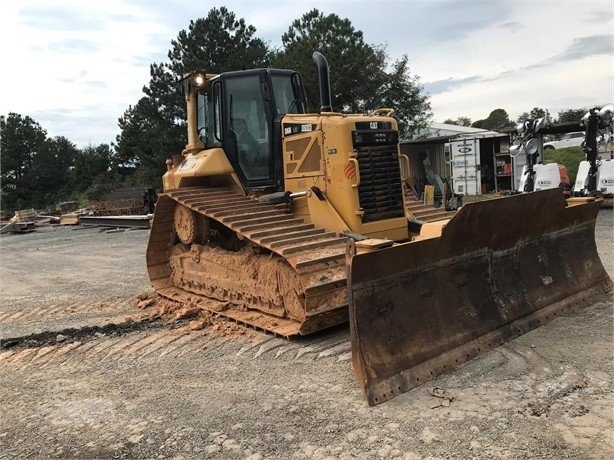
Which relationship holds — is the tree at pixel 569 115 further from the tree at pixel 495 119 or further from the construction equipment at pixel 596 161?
the construction equipment at pixel 596 161

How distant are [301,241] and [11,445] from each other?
2.91 meters

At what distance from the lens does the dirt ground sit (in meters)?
3.09

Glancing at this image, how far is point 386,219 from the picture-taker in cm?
612

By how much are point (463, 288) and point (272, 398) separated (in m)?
1.85

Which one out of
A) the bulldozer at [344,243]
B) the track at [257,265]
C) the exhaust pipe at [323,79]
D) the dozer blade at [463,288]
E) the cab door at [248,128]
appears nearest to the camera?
the dozer blade at [463,288]

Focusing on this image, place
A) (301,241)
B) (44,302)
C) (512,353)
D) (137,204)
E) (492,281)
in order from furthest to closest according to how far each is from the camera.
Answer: (137,204)
(44,302)
(301,241)
(492,281)
(512,353)

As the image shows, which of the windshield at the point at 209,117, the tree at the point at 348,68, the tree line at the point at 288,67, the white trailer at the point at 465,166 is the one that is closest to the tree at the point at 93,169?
the tree line at the point at 288,67

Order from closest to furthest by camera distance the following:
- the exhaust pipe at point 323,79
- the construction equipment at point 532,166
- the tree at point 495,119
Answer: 1. the exhaust pipe at point 323,79
2. the construction equipment at point 532,166
3. the tree at point 495,119

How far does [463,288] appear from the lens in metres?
4.56

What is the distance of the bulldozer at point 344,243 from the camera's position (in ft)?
13.3

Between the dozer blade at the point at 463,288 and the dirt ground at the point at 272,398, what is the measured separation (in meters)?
0.16

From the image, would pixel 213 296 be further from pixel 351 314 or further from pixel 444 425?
pixel 444 425

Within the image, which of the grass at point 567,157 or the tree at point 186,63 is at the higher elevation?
the tree at point 186,63

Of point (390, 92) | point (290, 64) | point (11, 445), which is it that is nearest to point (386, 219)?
point (11, 445)
